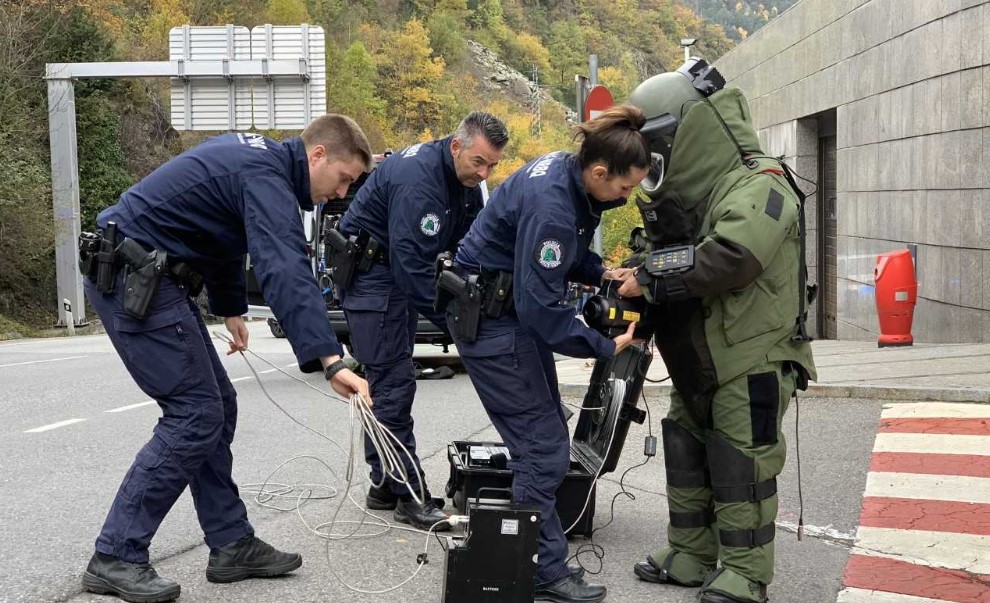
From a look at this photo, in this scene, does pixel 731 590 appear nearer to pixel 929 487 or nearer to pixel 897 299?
pixel 929 487

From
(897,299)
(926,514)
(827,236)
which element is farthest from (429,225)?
(827,236)

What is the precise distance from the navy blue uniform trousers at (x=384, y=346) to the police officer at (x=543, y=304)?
4.01 feet

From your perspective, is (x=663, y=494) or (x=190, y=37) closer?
(x=663, y=494)

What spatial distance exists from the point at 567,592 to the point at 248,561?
1.35 metres

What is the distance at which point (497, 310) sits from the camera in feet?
14.7

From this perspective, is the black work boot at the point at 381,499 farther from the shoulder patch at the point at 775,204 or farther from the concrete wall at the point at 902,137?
the concrete wall at the point at 902,137

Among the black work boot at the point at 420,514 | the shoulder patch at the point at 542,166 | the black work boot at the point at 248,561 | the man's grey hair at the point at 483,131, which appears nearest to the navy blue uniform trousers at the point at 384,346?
the black work boot at the point at 420,514

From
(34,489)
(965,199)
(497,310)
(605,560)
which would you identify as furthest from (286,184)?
(965,199)

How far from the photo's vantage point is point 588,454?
18.5ft

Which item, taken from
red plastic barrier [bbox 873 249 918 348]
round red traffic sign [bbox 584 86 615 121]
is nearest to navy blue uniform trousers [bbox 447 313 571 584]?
round red traffic sign [bbox 584 86 615 121]

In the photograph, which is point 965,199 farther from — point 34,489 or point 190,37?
point 190,37

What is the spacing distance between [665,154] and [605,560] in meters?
1.91

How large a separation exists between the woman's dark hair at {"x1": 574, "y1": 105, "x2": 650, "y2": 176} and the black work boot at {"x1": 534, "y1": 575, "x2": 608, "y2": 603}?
64.6 inches

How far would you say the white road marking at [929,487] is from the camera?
236 inches
